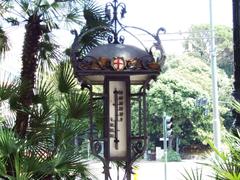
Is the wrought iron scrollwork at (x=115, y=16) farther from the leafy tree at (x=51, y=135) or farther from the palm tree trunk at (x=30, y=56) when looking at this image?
the palm tree trunk at (x=30, y=56)

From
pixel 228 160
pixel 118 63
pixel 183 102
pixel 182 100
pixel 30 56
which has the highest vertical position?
pixel 182 100

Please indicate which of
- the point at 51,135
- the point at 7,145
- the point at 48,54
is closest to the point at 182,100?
the point at 48,54

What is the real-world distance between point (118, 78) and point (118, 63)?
0.66 ft

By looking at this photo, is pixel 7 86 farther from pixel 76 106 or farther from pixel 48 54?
pixel 48 54

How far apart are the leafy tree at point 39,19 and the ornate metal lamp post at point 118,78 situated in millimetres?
2325

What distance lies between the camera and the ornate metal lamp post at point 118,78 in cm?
378

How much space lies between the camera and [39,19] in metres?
6.53

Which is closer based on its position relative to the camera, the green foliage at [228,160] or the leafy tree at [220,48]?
the green foliage at [228,160]

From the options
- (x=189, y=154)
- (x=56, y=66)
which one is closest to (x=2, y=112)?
(x=56, y=66)

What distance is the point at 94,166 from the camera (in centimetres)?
519

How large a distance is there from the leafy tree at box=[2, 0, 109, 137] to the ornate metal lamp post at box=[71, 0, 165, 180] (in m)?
2.33

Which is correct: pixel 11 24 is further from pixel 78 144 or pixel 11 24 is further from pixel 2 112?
pixel 78 144

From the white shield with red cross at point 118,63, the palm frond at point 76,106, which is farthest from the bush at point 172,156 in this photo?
the white shield with red cross at point 118,63

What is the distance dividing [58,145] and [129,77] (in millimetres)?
1382
